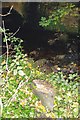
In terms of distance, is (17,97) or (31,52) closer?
(17,97)

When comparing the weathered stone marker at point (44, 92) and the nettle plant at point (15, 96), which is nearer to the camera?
the nettle plant at point (15, 96)

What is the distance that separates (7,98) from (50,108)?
2.51 feet

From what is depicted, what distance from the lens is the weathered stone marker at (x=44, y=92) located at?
5.42 meters

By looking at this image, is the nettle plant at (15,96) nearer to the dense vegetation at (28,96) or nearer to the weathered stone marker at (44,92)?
the dense vegetation at (28,96)

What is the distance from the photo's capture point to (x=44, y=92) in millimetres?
5465

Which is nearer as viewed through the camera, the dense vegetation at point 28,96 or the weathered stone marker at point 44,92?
the dense vegetation at point 28,96

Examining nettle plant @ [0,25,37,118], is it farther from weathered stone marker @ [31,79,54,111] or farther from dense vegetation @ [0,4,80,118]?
weathered stone marker @ [31,79,54,111]

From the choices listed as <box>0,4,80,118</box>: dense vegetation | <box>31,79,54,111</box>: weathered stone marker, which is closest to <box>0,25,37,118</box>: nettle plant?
<box>0,4,80,118</box>: dense vegetation

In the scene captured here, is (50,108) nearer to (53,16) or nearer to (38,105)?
(38,105)

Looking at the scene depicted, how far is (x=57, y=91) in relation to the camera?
19.2ft

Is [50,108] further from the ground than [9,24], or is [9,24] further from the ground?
[9,24]

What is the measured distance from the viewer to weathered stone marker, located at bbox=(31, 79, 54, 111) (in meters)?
5.42

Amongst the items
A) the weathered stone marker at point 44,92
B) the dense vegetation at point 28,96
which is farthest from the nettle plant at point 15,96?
the weathered stone marker at point 44,92

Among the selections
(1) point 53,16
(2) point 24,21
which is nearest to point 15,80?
(1) point 53,16
